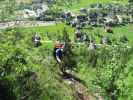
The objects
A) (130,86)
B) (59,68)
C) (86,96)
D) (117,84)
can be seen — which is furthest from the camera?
(130,86)

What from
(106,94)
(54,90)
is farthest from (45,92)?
(106,94)

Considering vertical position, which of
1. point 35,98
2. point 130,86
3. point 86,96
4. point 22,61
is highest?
point 22,61

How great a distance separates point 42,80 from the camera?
104ft

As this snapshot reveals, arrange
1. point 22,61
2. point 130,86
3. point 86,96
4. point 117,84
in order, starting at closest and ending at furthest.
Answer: point 22,61
point 86,96
point 117,84
point 130,86

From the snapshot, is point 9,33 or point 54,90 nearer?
point 54,90

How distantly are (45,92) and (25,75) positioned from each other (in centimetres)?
224

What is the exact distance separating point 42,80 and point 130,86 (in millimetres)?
33567

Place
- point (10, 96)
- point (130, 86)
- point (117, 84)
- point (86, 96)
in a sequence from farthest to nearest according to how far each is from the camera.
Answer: point (130, 86), point (117, 84), point (86, 96), point (10, 96)

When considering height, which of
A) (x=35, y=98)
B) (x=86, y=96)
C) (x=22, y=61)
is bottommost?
(x=86, y=96)

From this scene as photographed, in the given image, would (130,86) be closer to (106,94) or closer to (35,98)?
(106,94)

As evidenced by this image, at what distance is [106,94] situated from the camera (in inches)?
2172

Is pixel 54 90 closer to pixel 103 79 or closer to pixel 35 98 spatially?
pixel 35 98

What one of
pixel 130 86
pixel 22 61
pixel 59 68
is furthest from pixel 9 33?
pixel 22 61

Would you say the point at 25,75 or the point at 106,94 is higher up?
the point at 25,75
